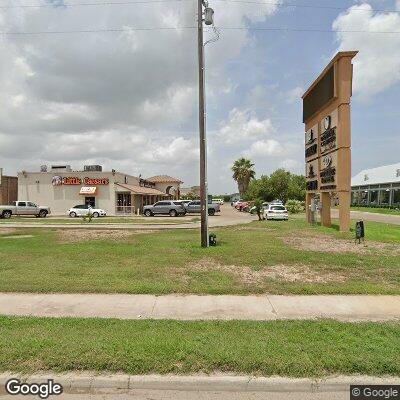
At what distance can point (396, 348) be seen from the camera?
14.9ft

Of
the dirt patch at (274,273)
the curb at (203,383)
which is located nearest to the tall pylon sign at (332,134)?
the dirt patch at (274,273)

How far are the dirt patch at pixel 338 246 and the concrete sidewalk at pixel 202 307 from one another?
5.57 meters

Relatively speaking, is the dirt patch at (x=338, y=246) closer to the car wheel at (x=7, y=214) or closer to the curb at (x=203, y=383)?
the curb at (x=203, y=383)

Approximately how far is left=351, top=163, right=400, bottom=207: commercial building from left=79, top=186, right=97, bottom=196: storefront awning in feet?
138

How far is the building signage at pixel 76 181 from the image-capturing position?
1682 inches

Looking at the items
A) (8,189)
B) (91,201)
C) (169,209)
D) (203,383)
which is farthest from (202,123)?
(8,189)

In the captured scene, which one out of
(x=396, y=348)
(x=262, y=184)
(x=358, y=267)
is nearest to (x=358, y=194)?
(x=262, y=184)

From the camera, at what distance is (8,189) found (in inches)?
1796

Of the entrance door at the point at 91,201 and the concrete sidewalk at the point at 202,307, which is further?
the entrance door at the point at 91,201

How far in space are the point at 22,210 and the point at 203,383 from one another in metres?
37.4

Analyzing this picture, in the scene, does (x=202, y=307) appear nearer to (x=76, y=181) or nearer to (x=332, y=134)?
(x=332, y=134)

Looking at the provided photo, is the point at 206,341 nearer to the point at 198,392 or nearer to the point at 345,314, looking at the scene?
the point at 198,392

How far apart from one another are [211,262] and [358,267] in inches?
161

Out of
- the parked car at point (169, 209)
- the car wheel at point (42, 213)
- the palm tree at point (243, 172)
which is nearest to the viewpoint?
the car wheel at point (42, 213)
